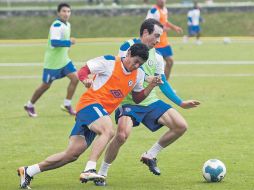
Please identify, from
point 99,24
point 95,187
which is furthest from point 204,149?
point 99,24

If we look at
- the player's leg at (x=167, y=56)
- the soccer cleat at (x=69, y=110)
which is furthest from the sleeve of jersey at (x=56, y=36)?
the player's leg at (x=167, y=56)

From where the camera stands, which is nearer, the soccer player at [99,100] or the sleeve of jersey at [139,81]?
the soccer player at [99,100]

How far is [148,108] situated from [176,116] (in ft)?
1.29

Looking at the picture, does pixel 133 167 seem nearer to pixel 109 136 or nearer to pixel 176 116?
pixel 176 116

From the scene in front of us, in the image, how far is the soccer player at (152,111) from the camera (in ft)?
34.6

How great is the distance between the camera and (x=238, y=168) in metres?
11.5

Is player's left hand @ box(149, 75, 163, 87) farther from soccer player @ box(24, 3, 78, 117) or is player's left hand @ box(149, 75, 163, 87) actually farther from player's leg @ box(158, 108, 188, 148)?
soccer player @ box(24, 3, 78, 117)

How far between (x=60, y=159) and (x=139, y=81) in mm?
1439

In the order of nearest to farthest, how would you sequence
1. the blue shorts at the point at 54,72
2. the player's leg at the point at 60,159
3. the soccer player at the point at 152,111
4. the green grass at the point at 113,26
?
the player's leg at the point at 60,159 → the soccer player at the point at 152,111 → the blue shorts at the point at 54,72 → the green grass at the point at 113,26

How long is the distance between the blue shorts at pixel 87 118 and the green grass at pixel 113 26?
132 feet

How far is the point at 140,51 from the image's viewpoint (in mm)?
9695

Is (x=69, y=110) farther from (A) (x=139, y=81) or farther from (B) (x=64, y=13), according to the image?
(A) (x=139, y=81)

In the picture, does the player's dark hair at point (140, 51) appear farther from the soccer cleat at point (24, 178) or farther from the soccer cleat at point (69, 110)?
the soccer cleat at point (69, 110)

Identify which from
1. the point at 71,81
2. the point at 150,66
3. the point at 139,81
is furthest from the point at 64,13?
the point at 139,81
